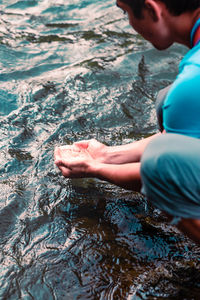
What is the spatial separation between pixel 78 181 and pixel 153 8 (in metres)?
1.42

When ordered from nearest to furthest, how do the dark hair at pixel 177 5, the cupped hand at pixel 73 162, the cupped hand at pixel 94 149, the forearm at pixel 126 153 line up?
the dark hair at pixel 177 5 < the cupped hand at pixel 73 162 < the forearm at pixel 126 153 < the cupped hand at pixel 94 149

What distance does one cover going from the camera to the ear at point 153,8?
195cm

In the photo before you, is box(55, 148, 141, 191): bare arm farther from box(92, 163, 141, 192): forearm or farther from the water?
the water

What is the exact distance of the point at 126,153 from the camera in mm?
2586

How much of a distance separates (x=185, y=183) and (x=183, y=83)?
483 mm

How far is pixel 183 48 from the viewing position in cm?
534

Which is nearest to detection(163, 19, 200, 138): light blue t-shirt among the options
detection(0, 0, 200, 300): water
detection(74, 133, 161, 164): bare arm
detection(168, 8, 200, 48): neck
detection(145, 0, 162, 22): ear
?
detection(168, 8, 200, 48): neck

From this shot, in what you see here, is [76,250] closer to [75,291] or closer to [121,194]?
[75,291]

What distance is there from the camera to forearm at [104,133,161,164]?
99.8 inches

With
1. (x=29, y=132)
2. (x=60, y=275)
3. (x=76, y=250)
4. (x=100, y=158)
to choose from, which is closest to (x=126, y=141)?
(x=100, y=158)

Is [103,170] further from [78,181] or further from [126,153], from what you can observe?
[78,181]

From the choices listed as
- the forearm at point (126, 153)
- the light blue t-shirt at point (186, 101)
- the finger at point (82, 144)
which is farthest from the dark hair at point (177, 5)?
the finger at point (82, 144)

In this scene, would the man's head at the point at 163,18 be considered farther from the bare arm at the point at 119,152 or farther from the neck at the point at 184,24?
the bare arm at the point at 119,152

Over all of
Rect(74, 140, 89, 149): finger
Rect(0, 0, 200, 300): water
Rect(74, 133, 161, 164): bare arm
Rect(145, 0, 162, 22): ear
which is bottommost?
Rect(0, 0, 200, 300): water
